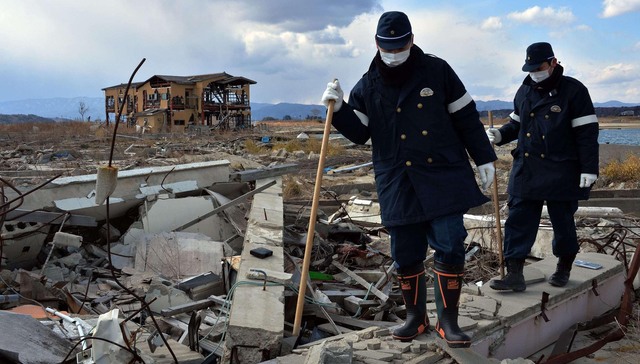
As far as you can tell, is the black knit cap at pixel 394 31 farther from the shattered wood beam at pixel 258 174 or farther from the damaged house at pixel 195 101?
the damaged house at pixel 195 101

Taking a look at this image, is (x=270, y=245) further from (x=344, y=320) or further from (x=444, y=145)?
(x=444, y=145)

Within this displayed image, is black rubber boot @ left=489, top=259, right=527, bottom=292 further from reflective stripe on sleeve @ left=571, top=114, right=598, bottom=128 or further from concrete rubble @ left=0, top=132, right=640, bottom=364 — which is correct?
reflective stripe on sleeve @ left=571, top=114, right=598, bottom=128

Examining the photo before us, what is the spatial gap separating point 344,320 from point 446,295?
1.15m

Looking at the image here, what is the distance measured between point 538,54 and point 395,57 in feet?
5.27

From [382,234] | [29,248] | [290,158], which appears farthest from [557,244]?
[290,158]

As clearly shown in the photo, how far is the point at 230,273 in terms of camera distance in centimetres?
521

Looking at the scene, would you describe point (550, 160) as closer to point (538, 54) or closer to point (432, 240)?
point (538, 54)

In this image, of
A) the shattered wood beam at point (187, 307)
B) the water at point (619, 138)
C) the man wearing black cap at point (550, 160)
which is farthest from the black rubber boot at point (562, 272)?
the water at point (619, 138)

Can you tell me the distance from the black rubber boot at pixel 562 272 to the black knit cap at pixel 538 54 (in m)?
1.58

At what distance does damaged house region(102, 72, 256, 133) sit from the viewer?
147 ft

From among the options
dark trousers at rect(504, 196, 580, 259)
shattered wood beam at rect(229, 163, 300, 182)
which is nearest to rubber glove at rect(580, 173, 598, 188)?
dark trousers at rect(504, 196, 580, 259)

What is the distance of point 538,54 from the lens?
4.42 m

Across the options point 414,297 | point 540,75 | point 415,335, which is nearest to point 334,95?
point 414,297

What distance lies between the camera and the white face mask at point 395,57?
11.2ft
